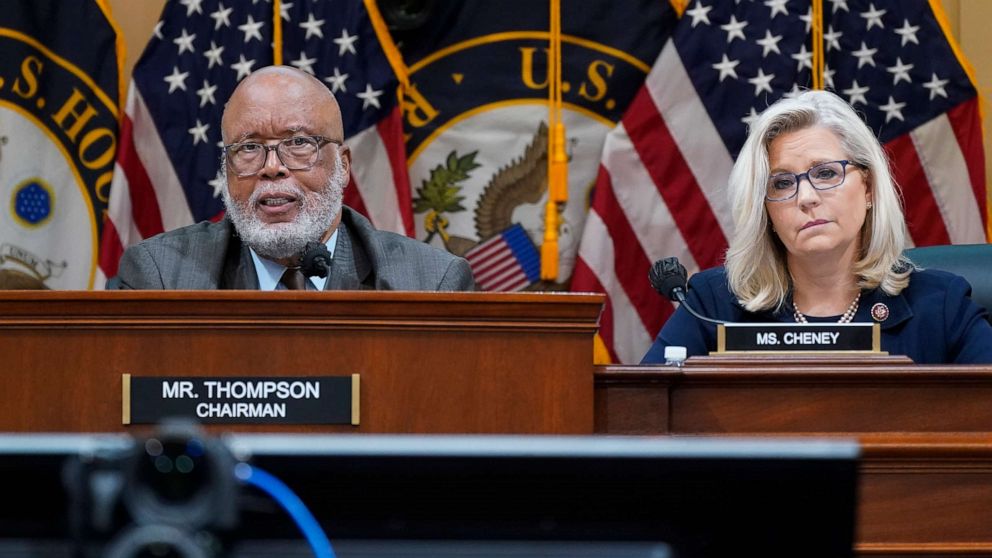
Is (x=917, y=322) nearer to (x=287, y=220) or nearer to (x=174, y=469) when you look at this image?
(x=287, y=220)

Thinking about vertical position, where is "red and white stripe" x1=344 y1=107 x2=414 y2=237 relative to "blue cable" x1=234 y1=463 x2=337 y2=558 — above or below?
above

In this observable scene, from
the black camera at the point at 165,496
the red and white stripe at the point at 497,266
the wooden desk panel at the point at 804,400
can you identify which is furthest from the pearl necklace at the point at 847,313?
the black camera at the point at 165,496

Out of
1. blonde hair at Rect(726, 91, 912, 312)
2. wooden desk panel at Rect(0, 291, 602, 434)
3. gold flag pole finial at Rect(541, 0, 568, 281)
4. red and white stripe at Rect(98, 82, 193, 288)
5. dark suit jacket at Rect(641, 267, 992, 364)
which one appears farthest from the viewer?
red and white stripe at Rect(98, 82, 193, 288)

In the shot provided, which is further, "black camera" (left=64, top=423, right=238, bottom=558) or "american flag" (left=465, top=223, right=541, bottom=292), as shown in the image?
"american flag" (left=465, top=223, right=541, bottom=292)

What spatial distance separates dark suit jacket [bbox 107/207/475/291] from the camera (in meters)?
2.98

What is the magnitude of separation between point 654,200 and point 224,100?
143cm

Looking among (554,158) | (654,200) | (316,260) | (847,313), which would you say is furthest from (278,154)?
(654,200)

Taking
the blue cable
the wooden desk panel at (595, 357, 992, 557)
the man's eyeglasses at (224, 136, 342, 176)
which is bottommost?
the blue cable

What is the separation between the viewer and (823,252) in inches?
119

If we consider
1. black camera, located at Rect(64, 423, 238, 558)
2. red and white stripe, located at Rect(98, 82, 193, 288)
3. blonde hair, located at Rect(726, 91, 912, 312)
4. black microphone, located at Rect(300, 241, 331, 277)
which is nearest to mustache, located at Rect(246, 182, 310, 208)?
black microphone, located at Rect(300, 241, 331, 277)

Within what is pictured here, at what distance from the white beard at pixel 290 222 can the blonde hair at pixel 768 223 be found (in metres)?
0.92

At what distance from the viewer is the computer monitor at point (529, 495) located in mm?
1014

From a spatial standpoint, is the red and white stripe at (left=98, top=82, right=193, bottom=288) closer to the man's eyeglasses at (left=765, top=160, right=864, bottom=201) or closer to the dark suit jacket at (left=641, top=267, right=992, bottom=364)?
the dark suit jacket at (left=641, top=267, right=992, bottom=364)

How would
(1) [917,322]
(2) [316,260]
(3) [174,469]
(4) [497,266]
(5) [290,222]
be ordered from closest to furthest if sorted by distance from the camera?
1. (3) [174,469]
2. (2) [316,260]
3. (1) [917,322]
4. (5) [290,222]
5. (4) [497,266]
